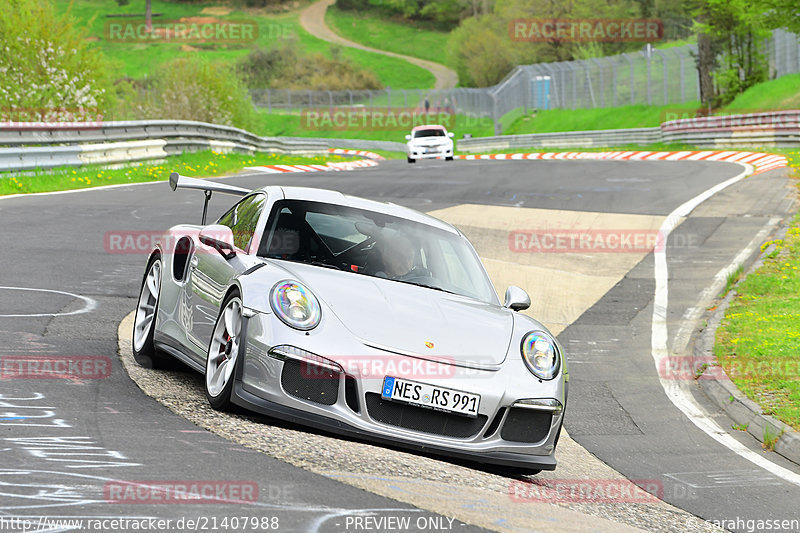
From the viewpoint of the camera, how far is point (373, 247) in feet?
22.9

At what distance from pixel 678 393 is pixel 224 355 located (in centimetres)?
484

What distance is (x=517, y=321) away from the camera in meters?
6.48

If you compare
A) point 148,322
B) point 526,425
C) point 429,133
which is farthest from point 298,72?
point 526,425

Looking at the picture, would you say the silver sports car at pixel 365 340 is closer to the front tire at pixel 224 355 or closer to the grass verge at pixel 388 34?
the front tire at pixel 224 355

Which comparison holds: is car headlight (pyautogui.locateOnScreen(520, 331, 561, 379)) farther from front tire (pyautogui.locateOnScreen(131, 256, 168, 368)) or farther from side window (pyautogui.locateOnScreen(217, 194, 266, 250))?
front tire (pyautogui.locateOnScreen(131, 256, 168, 368))

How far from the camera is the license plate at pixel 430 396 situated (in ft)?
18.1

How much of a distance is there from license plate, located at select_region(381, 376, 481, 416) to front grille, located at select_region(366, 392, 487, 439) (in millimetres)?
40

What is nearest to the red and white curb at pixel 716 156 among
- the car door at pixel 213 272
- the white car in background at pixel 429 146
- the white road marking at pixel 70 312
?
the white car in background at pixel 429 146

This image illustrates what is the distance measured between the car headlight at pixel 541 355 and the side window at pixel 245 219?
192 cm

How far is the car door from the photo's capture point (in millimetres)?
6406

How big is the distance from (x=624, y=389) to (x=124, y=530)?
A: 6.24m

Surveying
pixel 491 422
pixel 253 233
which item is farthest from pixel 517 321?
pixel 253 233

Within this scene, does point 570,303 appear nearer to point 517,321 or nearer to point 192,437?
point 517,321

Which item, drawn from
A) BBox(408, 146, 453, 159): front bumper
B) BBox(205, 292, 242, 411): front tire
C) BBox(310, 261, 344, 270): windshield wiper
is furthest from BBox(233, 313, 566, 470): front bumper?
BBox(408, 146, 453, 159): front bumper
